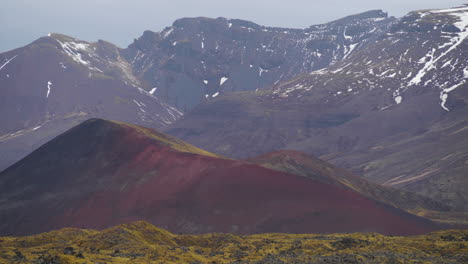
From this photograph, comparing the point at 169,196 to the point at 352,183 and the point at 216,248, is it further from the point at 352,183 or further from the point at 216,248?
the point at 216,248

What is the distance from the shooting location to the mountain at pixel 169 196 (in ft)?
430

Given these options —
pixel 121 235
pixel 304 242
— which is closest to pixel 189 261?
pixel 121 235

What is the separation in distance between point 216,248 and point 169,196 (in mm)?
67186

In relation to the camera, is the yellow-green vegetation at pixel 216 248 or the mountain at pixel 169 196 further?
the mountain at pixel 169 196

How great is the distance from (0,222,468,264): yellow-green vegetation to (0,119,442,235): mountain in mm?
39492

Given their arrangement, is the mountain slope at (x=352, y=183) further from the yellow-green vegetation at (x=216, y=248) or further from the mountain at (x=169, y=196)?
the yellow-green vegetation at (x=216, y=248)

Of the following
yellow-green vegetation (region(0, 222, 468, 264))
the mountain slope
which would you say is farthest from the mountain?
yellow-green vegetation (region(0, 222, 468, 264))

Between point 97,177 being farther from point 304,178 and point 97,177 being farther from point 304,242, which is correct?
point 304,242

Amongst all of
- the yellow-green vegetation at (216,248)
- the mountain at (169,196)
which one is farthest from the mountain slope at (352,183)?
the yellow-green vegetation at (216,248)

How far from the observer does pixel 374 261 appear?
63.2 m

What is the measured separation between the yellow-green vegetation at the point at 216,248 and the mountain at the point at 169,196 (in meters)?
39.5

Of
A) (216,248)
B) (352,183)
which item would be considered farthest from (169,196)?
(216,248)

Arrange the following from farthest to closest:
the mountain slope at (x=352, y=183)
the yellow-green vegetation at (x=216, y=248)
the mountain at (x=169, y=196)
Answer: the mountain slope at (x=352, y=183), the mountain at (x=169, y=196), the yellow-green vegetation at (x=216, y=248)

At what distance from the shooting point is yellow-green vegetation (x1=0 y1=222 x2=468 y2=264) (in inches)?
2539
